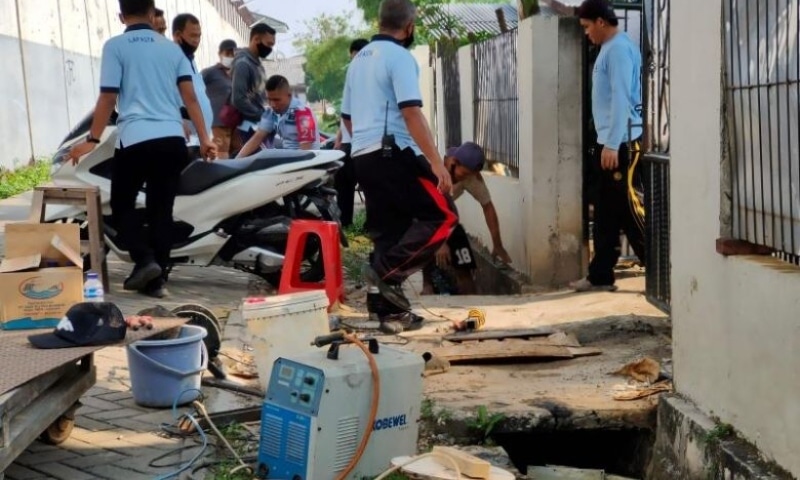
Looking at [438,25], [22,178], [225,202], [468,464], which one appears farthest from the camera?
[22,178]

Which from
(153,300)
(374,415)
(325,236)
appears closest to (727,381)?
(374,415)

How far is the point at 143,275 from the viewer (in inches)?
280

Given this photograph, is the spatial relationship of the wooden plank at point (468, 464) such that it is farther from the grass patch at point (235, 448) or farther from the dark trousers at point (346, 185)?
the dark trousers at point (346, 185)

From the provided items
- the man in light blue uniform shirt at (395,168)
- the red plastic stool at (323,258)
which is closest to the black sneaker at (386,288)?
the man in light blue uniform shirt at (395,168)

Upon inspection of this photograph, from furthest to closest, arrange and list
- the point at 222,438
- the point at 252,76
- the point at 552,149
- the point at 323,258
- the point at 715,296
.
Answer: the point at 252,76 < the point at 552,149 < the point at 323,258 < the point at 222,438 < the point at 715,296

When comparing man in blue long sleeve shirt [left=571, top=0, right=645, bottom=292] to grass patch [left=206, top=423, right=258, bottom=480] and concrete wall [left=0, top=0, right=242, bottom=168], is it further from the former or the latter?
concrete wall [left=0, top=0, right=242, bottom=168]

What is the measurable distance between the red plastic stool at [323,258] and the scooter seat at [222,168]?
649mm

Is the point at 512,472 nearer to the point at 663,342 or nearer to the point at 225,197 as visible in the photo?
the point at 663,342

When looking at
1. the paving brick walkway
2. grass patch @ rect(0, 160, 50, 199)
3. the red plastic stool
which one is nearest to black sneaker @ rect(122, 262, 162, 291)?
the red plastic stool

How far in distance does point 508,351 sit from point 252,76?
194 inches

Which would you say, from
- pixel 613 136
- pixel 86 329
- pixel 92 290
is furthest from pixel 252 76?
pixel 86 329

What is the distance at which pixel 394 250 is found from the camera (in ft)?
20.6

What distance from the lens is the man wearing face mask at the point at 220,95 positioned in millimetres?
10172

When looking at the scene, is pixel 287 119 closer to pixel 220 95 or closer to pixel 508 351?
pixel 220 95
